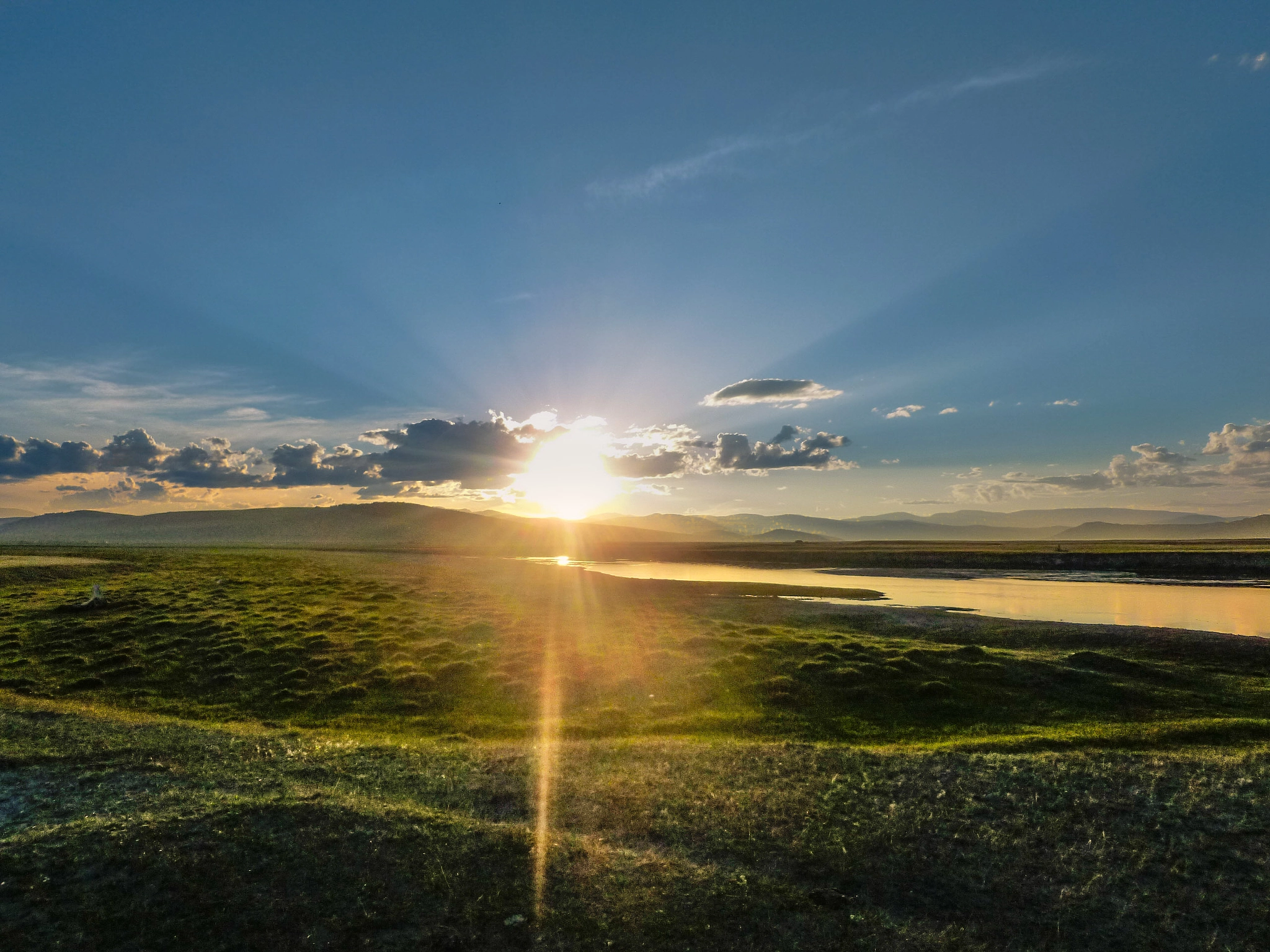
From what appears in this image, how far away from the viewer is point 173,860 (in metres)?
9.23

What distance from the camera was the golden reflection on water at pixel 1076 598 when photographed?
131ft

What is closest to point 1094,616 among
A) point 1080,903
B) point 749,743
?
point 749,743

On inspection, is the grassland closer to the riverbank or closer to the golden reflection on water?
the golden reflection on water

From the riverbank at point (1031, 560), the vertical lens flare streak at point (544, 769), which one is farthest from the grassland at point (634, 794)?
the riverbank at point (1031, 560)

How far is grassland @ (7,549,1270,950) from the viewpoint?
8.45 metres

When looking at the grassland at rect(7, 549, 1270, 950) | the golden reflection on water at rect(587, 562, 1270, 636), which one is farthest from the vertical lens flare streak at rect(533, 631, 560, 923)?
the golden reflection on water at rect(587, 562, 1270, 636)

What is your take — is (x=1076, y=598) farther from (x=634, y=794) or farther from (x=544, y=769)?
(x=544, y=769)

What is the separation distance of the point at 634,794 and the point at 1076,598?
5405cm

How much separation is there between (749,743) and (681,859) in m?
7.02

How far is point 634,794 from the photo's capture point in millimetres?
12797

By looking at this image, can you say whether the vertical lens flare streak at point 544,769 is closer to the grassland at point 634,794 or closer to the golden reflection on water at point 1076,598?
the grassland at point 634,794

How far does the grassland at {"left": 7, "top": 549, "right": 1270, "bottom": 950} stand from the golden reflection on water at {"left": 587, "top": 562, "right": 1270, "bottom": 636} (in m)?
13.4

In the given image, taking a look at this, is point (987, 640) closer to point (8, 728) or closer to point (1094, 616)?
point (1094, 616)

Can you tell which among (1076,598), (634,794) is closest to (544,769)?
(634,794)
